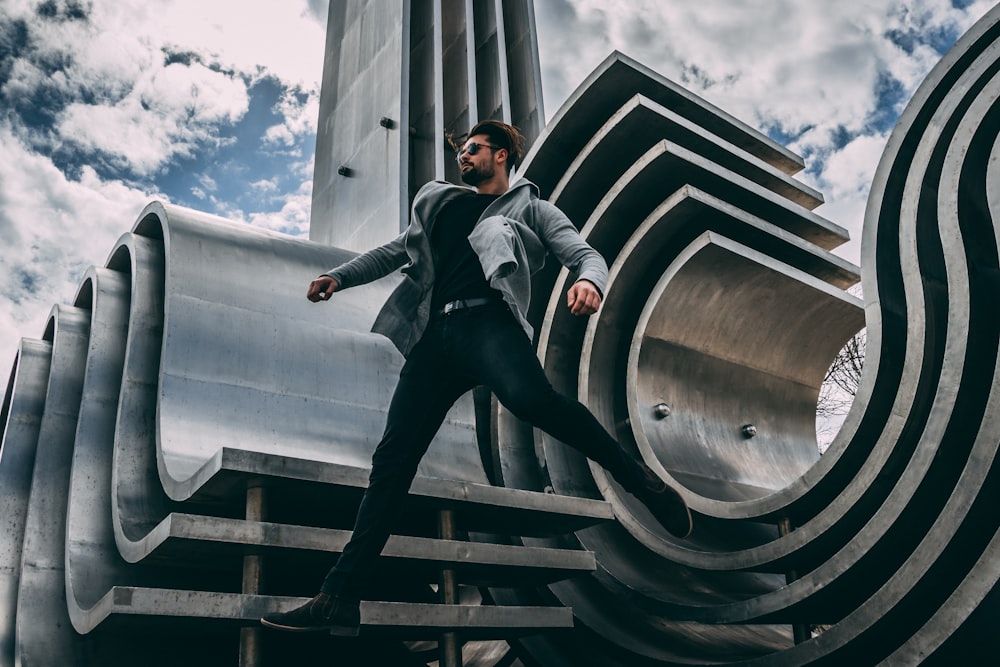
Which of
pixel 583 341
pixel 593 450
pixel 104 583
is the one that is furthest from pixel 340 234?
pixel 593 450

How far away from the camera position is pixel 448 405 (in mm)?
4039

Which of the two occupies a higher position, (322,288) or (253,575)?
(322,288)

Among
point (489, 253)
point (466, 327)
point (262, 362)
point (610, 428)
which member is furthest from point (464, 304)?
point (610, 428)

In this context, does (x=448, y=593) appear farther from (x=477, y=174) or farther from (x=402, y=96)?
(x=402, y=96)

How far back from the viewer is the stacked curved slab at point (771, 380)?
16.3ft

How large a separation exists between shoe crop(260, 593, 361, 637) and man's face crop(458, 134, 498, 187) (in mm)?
2021

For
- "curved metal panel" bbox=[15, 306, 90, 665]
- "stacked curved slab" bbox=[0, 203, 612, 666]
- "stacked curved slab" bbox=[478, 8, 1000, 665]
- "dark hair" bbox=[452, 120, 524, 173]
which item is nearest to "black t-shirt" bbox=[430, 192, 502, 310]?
"dark hair" bbox=[452, 120, 524, 173]

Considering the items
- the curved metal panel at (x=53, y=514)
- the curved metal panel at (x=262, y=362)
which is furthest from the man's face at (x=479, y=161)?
the curved metal panel at (x=53, y=514)

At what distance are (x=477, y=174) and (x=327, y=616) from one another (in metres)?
2.13

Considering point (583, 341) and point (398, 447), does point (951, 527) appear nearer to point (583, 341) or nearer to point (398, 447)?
point (398, 447)

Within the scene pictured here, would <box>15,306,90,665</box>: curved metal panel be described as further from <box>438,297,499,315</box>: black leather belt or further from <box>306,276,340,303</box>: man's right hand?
<box>438,297,499,315</box>: black leather belt

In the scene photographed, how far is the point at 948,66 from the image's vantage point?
572 cm

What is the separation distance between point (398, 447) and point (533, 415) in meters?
0.61

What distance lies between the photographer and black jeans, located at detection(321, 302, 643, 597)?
12.2 feet
